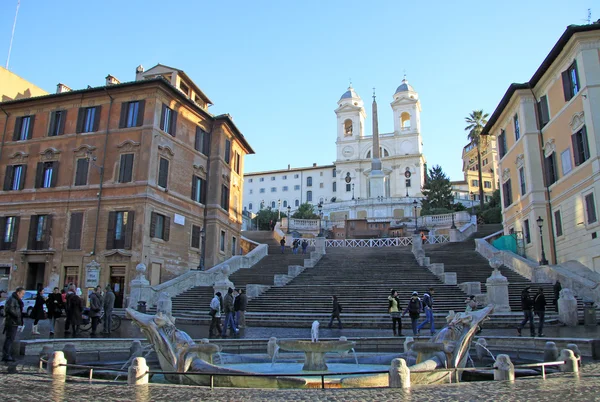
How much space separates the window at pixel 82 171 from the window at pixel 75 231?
1943mm

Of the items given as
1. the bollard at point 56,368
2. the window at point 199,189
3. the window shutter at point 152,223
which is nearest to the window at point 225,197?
the window at point 199,189

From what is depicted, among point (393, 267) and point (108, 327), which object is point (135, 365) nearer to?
point (108, 327)

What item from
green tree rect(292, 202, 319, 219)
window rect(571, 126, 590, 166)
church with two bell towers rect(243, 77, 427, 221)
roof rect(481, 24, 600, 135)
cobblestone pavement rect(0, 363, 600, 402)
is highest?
church with two bell towers rect(243, 77, 427, 221)

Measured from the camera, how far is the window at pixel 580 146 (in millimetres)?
22594

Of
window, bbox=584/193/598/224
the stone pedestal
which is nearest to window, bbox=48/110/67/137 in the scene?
the stone pedestal

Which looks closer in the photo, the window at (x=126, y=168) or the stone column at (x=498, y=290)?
the stone column at (x=498, y=290)

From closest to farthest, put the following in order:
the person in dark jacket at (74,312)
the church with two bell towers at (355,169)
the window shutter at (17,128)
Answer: the person in dark jacket at (74,312) < the window shutter at (17,128) < the church with two bell towers at (355,169)

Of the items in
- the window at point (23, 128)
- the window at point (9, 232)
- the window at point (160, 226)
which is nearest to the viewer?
the window at point (160, 226)

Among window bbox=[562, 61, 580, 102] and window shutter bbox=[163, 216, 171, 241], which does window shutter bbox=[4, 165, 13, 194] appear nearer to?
window shutter bbox=[163, 216, 171, 241]

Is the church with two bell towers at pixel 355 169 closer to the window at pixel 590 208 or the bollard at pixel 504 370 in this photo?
the window at pixel 590 208

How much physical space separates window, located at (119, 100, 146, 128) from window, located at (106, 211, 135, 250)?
5.45 m

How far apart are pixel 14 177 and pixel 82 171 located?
5.21m

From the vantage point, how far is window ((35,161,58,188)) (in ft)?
98.4

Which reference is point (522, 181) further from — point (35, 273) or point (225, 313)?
point (35, 273)
